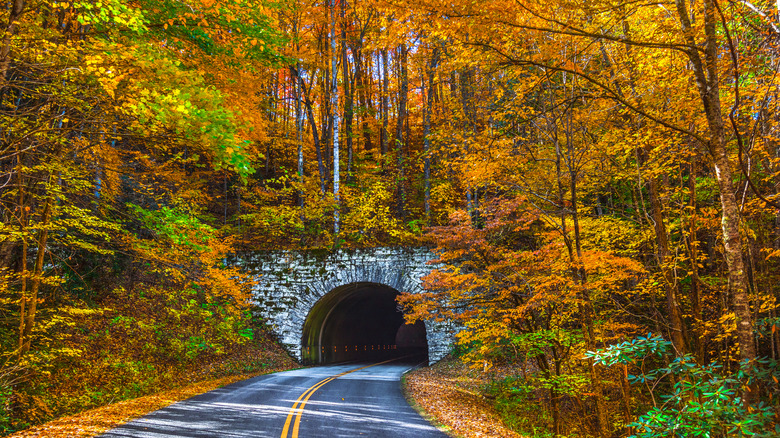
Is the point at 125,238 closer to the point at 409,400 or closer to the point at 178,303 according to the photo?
the point at 178,303

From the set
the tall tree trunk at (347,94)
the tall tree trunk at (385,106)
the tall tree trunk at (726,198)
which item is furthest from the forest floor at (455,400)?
the tall tree trunk at (385,106)

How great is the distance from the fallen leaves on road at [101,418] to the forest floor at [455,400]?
5.16 metres

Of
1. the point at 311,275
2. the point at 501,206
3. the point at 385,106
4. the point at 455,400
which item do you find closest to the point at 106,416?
the point at 455,400

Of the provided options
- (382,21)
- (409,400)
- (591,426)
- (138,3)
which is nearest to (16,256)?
(138,3)

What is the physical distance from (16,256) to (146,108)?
7516mm

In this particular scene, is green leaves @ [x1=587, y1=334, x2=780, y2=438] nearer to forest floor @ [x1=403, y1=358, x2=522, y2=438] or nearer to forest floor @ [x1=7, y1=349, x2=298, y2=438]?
forest floor @ [x1=403, y1=358, x2=522, y2=438]

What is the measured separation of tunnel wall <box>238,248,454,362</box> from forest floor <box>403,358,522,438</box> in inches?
97.7

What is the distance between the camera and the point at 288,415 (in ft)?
24.3

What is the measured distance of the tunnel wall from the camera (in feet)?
54.0

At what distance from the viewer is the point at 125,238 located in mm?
9742

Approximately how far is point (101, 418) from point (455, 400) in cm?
702

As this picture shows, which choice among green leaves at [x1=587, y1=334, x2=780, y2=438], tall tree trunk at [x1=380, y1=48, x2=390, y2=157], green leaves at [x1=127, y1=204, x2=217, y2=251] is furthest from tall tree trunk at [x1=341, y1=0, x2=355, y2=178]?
green leaves at [x1=587, y1=334, x2=780, y2=438]

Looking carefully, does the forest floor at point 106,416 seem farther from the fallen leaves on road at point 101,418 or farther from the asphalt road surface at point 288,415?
the asphalt road surface at point 288,415

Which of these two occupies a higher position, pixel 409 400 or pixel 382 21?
pixel 382 21
